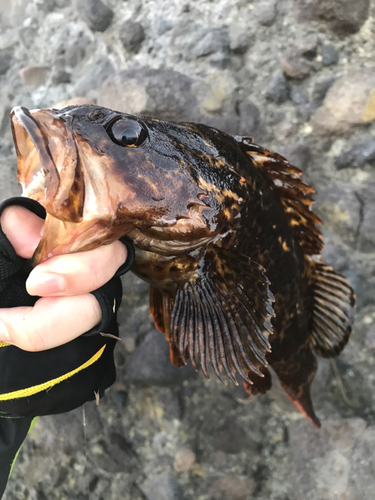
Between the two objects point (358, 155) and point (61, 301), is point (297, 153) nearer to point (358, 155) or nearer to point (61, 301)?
point (358, 155)

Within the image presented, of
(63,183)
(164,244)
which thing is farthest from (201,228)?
(63,183)

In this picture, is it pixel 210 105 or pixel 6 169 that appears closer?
pixel 210 105

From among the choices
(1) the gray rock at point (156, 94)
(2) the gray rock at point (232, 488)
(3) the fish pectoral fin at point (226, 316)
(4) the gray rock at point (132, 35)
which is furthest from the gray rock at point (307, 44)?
(2) the gray rock at point (232, 488)

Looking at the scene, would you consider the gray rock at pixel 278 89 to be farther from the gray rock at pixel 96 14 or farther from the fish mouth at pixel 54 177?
the fish mouth at pixel 54 177

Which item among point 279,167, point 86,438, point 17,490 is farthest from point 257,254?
point 17,490

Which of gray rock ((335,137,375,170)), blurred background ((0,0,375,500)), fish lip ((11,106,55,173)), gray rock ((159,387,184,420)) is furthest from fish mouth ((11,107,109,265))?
gray rock ((335,137,375,170))

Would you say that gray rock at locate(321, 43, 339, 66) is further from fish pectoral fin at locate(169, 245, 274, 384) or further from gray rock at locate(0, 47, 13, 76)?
gray rock at locate(0, 47, 13, 76)

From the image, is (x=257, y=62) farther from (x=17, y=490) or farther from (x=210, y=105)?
(x=17, y=490)
